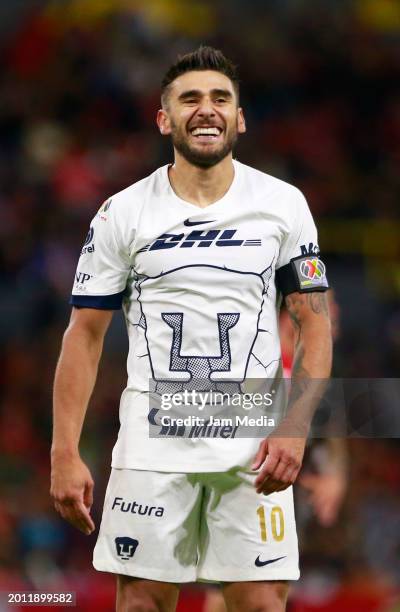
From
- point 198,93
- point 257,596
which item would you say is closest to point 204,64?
point 198,93

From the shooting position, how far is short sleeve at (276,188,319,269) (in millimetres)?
3877

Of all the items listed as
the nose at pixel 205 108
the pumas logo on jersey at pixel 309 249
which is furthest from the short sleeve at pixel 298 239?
the nose at pixel 205 108

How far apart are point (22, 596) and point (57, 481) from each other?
5.53ft

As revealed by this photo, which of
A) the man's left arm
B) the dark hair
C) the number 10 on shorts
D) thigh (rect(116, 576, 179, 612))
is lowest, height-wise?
thigh (rect(116, 576, 179, 612))

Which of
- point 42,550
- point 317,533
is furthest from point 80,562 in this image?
point 317,533

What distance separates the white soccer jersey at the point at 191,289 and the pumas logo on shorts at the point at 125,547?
0.23 m

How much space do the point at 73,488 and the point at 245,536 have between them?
54cm

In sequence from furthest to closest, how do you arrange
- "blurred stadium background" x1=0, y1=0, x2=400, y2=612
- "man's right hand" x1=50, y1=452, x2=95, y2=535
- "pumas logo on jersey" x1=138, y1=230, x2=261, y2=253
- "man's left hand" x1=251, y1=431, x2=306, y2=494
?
"blurred stadium background" x1=0, y1=0, x2=400, y2=612
"pumas logo on jersey" x1=138, y1=230, x2=261, y2=253
"man's right hand" x1=50, y1=452, x2=95, y2=535
"man's left hand" x1=251, y1=431, x2=306, y2=494

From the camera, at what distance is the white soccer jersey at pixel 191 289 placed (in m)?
3.75

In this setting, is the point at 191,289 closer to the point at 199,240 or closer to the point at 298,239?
the point at 199,240

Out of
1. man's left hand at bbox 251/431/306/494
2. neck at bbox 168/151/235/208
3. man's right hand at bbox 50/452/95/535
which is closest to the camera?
man's left hand at bbox 251/431/306/494

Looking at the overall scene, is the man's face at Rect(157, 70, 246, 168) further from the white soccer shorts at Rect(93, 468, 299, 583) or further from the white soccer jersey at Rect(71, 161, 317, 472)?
the white soccer shorts at Rect(93, 468, 299, 583)

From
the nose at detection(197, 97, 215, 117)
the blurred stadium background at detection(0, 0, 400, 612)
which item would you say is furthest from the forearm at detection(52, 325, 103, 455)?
the blurred stadium background at detection(0, 0, 400, 612)

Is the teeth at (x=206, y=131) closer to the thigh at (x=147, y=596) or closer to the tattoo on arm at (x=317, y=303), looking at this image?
the tattoo on arm at (x=317, y=303)
